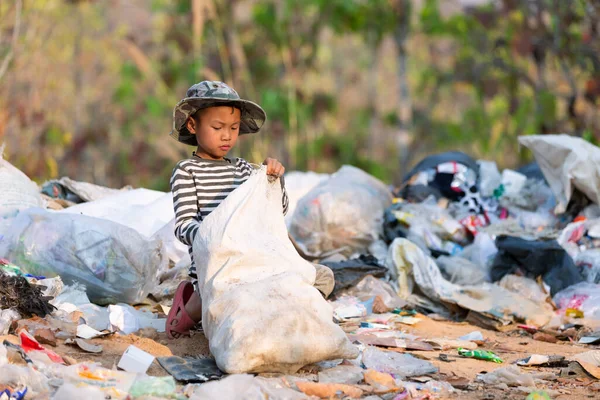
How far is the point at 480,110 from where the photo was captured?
17.8 m

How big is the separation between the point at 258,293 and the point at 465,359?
117cm

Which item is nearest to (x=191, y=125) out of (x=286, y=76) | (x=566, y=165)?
(x=566, y=165)

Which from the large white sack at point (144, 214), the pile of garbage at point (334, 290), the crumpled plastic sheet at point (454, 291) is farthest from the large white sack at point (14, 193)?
the crumpled plastic sheet at point (454, 291)

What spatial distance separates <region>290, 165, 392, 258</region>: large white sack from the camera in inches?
222

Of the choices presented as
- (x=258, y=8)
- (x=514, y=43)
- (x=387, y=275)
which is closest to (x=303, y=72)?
(x=258, y=8)

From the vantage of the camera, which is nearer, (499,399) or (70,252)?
(499,399)

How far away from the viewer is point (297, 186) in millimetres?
6414

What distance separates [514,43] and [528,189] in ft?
23.6

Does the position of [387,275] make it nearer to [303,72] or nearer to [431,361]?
[431,361]

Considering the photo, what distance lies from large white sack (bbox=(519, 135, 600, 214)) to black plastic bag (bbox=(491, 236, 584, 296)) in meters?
0.72

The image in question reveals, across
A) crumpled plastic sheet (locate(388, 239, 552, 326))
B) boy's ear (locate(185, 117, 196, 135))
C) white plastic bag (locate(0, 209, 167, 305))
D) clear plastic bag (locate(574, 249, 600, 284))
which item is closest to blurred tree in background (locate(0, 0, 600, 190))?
clear plastic bag (locate(574, 249, 600, 284))

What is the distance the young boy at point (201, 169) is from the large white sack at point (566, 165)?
2876mm

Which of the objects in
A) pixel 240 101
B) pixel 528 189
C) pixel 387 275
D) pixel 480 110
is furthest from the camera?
pixel 480 110

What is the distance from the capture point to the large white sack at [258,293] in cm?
281
